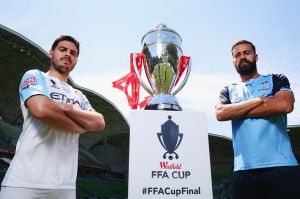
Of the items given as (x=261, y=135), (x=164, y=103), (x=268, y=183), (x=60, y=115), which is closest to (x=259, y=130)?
(x=261, y=135)

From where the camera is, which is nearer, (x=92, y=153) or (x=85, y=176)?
(x=85, y=176)

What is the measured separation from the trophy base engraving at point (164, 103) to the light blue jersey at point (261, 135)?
415mm

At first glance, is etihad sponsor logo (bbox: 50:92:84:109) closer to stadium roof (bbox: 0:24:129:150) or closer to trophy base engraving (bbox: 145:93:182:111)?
trophy base engraving (bbox: 145:93:182:111)

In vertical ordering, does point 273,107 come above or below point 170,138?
above

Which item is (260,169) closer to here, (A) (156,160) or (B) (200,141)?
(B) (200,141)

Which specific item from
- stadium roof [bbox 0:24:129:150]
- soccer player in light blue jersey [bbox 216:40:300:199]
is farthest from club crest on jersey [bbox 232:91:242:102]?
stadium roof [bbox 0:24:129:150]

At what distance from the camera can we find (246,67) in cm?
196

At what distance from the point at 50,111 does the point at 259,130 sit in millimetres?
1201

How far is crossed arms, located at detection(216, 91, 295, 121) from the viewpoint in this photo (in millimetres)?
1753

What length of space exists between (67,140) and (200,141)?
83 centimetres

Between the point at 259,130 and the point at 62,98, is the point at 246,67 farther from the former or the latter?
the point at 62,98

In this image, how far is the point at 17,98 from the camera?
23094 mm

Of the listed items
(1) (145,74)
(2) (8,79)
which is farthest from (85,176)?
(1) (145,74)

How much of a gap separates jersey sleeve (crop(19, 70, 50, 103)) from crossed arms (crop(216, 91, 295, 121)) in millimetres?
1118
